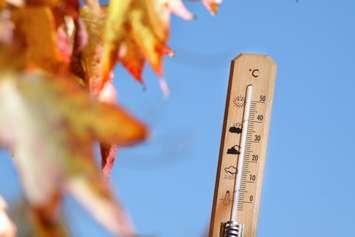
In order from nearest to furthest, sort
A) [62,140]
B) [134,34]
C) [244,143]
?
[62,140] < [134,34] < [244,143]

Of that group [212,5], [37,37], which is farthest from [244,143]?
[37,37]

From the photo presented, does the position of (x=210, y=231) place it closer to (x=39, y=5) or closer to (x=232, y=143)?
(x=232, y=143)

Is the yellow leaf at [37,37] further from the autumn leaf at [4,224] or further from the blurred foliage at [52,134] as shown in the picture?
the autumn leaf at [4,224]

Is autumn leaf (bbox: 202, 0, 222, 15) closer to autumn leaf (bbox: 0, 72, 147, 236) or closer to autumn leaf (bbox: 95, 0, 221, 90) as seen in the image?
autumn leaf (bbox: 95, 0, 221, 90)

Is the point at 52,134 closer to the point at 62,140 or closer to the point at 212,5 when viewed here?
the point at 62,140

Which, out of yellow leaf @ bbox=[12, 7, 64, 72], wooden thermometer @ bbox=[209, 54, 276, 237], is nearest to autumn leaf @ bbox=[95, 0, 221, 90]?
yellow leaf @ bbox=[12, 7, 64, 72]

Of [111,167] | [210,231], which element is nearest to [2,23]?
[111,167]
